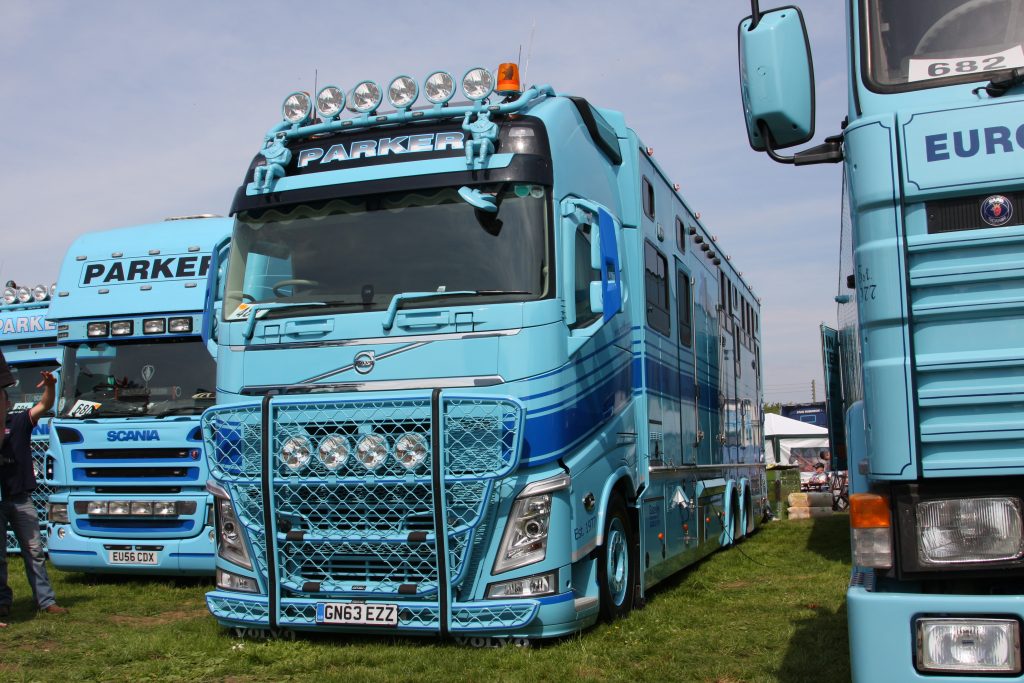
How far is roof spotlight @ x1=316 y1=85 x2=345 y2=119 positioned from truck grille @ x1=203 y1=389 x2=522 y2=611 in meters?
2.24

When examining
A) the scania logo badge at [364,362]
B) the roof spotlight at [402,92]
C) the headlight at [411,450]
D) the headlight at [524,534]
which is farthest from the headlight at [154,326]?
the headlight at [524,534]

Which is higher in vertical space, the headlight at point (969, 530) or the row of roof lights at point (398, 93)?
the row of roof lights at point (398, 93)

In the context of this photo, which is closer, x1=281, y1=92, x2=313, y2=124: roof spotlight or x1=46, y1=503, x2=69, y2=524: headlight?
x1=281, y1=92, x2=313, y2=124: roof spotlight

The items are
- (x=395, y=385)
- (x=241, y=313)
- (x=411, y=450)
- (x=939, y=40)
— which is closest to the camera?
(x=939, y=40)

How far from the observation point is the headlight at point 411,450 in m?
6.54

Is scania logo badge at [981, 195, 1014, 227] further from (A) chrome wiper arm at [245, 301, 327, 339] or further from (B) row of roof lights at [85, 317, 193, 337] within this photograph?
(B) row of roof lights at [85, 317, 193, 337]

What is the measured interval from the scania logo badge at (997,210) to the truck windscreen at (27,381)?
494 inches

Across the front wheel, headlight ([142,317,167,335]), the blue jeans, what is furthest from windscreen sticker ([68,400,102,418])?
the front wheel

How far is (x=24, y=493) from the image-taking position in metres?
8.70

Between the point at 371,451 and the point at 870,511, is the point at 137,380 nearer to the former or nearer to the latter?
the point at 371,451

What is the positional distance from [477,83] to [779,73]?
343 cm

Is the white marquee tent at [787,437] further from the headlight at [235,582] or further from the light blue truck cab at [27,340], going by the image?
the headlight at [235,582]

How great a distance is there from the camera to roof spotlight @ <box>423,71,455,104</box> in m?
7.37

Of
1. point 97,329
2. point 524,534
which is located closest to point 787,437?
point 97,329
